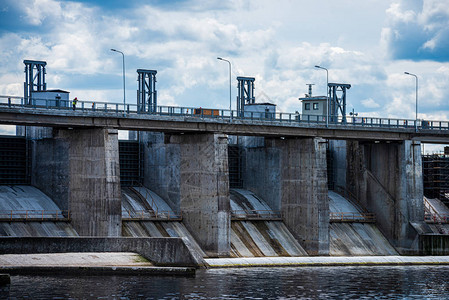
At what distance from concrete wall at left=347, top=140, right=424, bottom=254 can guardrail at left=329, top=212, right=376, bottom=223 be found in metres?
0.80

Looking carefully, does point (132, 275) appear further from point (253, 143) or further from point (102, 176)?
point (253, 143)

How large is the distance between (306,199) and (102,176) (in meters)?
25.2

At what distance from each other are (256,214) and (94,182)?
2356cm

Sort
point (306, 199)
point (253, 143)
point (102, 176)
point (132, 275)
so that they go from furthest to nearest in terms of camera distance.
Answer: point (253, 143) < point (306, 199) < point (102, 176) < point (132, 275)

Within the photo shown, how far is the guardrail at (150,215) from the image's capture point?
80506mm

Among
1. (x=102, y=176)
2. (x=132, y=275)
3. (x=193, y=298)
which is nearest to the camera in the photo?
(x=193, y=298)

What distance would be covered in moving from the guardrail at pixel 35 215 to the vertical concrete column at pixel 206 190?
12.9 meters

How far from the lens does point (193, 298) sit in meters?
50.2

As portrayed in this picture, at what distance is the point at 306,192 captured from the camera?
289 feet

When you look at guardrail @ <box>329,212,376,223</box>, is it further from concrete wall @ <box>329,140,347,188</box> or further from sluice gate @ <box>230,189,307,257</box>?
sluice gate @ <box>230,189,307,257</box>

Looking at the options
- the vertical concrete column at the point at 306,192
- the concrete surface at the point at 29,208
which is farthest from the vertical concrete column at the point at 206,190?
the concrete surface at the point at 29,208

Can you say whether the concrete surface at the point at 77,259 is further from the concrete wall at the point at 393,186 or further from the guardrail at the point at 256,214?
the concrete wall at the point at 393,186

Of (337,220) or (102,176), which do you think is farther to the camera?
(337,220)

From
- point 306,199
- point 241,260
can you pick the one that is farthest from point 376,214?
point 241,260
